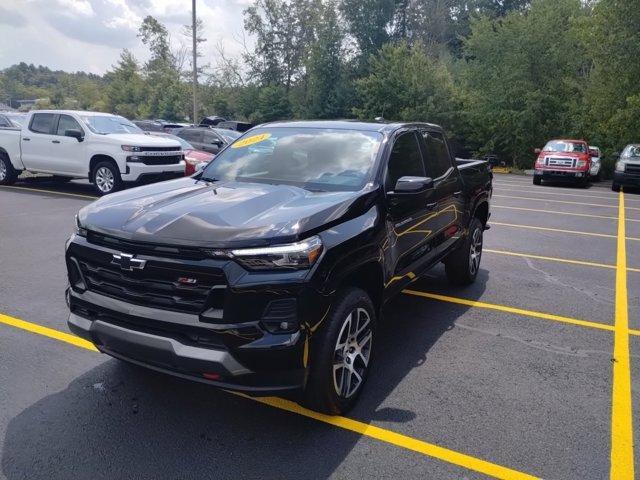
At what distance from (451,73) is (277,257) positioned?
39.7 metres

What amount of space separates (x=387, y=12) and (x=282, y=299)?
49168mm

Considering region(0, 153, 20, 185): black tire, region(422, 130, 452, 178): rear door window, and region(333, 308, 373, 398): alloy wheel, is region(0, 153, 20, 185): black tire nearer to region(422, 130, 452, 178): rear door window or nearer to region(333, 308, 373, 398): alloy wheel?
region(422, 130, 452, 178): rear door window

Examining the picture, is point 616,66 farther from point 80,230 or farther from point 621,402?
point 80,230

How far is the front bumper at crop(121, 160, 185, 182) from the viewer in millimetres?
11641

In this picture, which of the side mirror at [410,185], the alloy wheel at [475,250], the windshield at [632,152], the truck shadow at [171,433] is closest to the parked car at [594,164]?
the windshield at [632,152]

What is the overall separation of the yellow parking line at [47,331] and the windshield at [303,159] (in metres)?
1.68

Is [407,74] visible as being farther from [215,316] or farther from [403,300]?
[215,316]

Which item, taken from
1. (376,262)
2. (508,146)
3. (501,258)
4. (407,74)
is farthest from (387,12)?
(376,262)

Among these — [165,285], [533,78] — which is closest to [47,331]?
[165,285]

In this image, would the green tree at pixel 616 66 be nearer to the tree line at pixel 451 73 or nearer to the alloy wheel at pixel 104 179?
the tree line at pixel 451 73

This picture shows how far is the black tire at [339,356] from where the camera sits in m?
3.06

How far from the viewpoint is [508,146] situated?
28328 mm

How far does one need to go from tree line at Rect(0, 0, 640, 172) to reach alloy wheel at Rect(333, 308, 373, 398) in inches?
870

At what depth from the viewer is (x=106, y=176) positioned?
12055 mm
